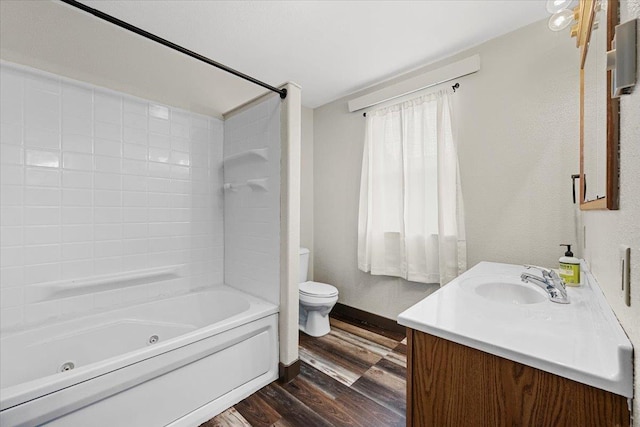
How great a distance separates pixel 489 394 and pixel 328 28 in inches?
84.7

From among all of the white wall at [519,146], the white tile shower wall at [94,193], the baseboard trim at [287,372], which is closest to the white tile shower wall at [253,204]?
the white tile shower wall at [94,193]

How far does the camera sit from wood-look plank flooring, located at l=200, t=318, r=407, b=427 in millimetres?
1441

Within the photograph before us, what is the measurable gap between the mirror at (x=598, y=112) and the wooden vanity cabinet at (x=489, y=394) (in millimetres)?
500

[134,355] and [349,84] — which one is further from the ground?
[349,84]

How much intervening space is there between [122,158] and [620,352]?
2.51m

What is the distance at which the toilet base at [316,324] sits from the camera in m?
2.40

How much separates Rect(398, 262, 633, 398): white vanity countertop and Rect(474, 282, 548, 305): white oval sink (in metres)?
0.16

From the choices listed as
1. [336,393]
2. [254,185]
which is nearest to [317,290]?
[336,393]

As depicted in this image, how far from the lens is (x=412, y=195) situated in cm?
231

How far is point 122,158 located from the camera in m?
1.84

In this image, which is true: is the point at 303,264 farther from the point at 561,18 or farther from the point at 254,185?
the point at 561,18

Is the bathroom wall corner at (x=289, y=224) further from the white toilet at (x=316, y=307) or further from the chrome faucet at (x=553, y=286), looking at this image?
the chrome faucet at (x=553, y=286)

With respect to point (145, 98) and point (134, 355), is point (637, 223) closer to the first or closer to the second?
point (134, 355)

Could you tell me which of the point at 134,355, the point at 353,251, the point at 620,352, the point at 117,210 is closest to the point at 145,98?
the point at 117,210
